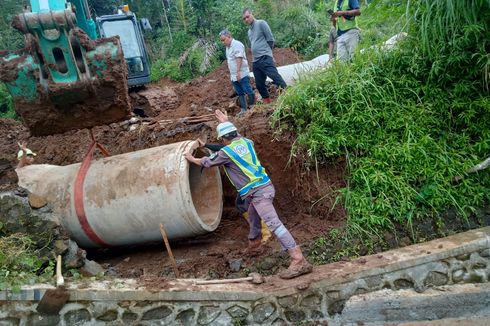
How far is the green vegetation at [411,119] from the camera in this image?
4.68m

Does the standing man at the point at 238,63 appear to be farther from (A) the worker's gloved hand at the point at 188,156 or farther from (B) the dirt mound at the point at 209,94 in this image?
(A) the worker's gloved hand at the point at 188,156

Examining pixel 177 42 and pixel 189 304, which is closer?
pixel 189 304

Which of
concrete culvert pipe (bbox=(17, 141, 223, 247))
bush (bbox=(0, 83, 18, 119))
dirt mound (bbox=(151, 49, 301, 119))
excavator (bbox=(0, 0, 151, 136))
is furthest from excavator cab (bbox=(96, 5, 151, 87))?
excavator (bbox=(0, 0, 151, 136))

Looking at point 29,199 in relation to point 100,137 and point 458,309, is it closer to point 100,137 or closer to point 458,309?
point 100,137

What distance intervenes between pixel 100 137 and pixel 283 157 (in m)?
3.74

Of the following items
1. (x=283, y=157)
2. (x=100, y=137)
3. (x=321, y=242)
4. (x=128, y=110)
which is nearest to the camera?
(x=128, y=110)

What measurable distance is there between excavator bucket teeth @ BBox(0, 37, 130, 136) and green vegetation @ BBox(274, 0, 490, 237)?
2.18 m

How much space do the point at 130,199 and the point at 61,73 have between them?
1.62m

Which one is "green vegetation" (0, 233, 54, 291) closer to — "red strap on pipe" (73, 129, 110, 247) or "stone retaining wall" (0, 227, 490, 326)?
"stone retaining wall" (0, 227, 490, 326)

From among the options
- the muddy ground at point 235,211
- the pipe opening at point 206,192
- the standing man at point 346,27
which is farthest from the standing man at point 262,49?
the pipe opening at point 206,192

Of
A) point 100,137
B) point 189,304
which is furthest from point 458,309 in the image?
point 100,137

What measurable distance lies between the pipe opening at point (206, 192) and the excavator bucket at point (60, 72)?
175cm

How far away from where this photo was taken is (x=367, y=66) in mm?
5430

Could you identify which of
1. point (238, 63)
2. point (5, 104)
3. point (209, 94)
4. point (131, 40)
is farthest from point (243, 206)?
point (5, 104)
